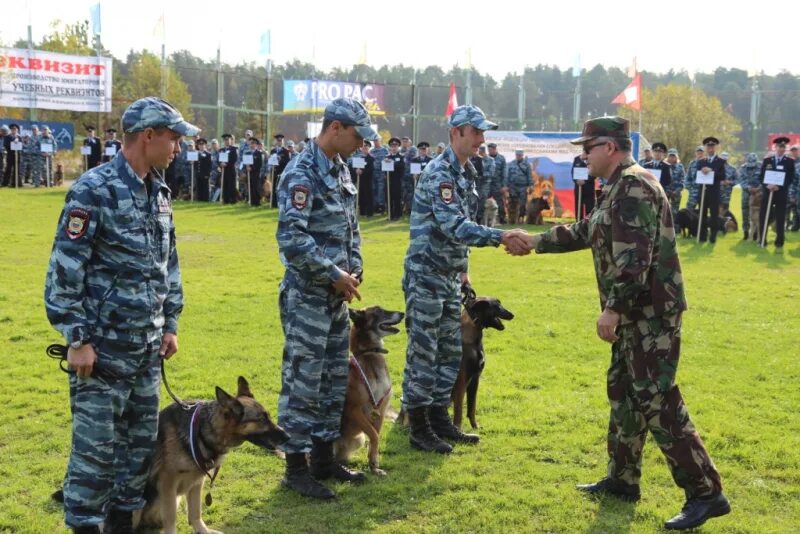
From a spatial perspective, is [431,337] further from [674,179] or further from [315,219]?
[674,179]

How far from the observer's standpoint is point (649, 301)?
4609 mm

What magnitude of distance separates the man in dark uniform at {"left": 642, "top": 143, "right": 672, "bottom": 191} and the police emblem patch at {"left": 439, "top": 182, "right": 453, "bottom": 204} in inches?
611

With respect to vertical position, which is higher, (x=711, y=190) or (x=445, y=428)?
(x=711, y=190)

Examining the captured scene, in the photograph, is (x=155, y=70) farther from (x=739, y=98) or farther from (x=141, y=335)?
(x=141, y=335)

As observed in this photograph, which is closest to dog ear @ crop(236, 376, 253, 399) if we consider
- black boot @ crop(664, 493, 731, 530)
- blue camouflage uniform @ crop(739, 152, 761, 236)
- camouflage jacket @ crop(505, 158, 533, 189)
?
black boot @ crop(664, 493, 731, 530)

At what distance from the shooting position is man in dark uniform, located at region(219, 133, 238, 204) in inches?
1090

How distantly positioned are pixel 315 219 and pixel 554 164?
20829mm

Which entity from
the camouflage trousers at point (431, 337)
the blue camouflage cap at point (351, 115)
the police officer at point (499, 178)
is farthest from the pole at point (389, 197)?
the blue camouflage cap at point (351, 115)

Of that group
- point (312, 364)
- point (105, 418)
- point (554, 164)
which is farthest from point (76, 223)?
point (554, 164)

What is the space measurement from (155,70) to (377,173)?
1960cm

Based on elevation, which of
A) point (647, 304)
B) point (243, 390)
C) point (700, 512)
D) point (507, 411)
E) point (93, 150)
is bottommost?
point (507, 411)

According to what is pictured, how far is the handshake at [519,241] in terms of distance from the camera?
549cm

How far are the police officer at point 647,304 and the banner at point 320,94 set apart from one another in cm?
3187

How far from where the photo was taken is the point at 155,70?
3922 centimetres
